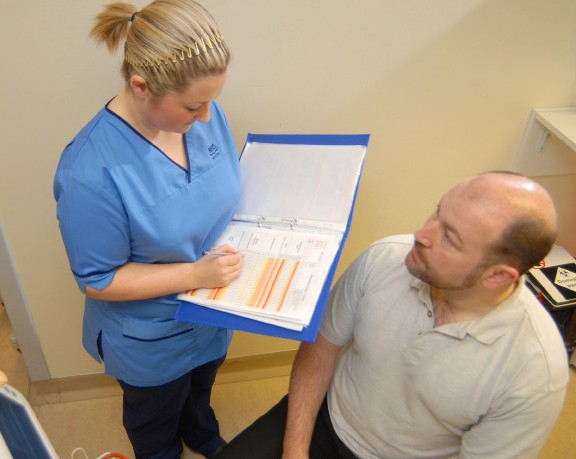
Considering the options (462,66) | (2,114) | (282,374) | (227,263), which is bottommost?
(282,374)

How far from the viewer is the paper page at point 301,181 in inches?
46.7

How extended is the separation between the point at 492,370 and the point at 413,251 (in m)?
0.26

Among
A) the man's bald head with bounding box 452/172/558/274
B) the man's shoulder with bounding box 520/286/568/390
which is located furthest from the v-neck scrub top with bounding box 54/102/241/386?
the man's shoulder with bounding box 520/286/568/390

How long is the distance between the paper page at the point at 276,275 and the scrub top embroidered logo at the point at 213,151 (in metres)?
0.19

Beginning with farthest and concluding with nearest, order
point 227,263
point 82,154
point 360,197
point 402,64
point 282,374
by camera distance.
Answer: point 282,374 < point 360,197 < point 402,64 < point 227,263 < point 82,154

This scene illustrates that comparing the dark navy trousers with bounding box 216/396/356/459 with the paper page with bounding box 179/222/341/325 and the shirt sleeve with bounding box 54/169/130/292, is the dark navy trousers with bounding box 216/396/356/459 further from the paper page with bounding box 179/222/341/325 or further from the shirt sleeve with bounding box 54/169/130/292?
the shirt sleeve with bounding box 54/169/130/292

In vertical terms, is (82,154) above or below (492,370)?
above

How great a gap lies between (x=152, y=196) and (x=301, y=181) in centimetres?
37

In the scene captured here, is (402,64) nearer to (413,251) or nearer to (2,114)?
(413,251)

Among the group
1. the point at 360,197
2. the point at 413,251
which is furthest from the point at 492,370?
the point at 360,197

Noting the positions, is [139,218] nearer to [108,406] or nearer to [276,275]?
[276,275]

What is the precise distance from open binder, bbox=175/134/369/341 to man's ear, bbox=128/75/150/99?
39 cm

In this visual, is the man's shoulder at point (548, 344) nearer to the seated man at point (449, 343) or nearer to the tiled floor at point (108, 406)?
the seated man at point (449, 343)

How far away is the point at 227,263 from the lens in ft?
3.53
